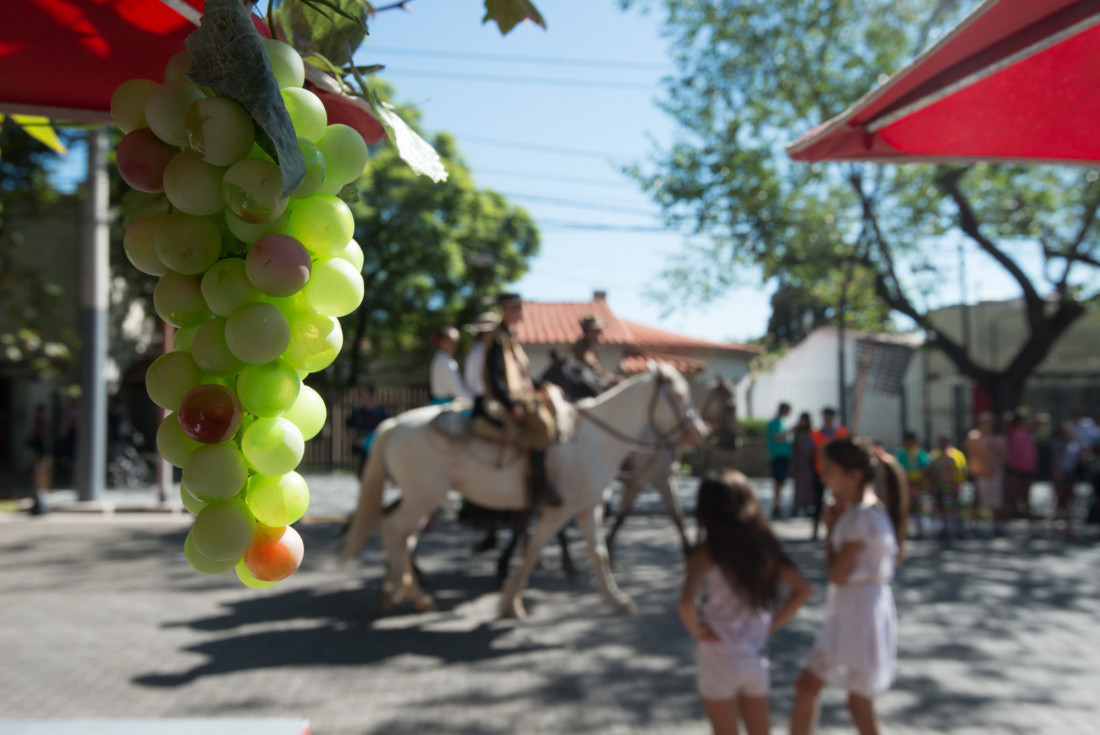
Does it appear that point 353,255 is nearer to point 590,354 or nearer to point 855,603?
point 855,603

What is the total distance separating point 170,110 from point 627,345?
13442 mm

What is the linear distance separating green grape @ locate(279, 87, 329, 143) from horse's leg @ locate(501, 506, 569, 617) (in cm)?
603

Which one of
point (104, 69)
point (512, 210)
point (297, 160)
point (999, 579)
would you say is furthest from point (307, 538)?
point (512, 210)

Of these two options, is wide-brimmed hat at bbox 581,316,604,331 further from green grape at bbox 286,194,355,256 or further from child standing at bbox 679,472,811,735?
green grape at bbox 286,194,355,256

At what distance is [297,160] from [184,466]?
1.04ft

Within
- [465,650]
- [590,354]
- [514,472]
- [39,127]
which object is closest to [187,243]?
[39,127]

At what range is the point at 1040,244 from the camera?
51.5ft

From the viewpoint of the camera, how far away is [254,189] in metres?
0.73

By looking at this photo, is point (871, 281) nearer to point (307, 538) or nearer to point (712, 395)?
point (712, 395)

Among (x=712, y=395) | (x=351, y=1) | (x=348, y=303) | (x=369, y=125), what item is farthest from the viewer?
(x=712, y=395)

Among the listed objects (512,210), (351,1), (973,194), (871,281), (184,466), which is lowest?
(184,466)

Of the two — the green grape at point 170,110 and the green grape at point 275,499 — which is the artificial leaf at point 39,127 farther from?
the green grape at point 275,499

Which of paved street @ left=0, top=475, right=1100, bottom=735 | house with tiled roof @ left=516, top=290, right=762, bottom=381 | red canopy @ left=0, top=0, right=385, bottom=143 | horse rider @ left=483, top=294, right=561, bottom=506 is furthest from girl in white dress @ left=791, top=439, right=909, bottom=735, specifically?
house with tiled roof @ left=516, top=290, right=762, bottom=381

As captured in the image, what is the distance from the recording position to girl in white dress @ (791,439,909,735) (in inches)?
131
